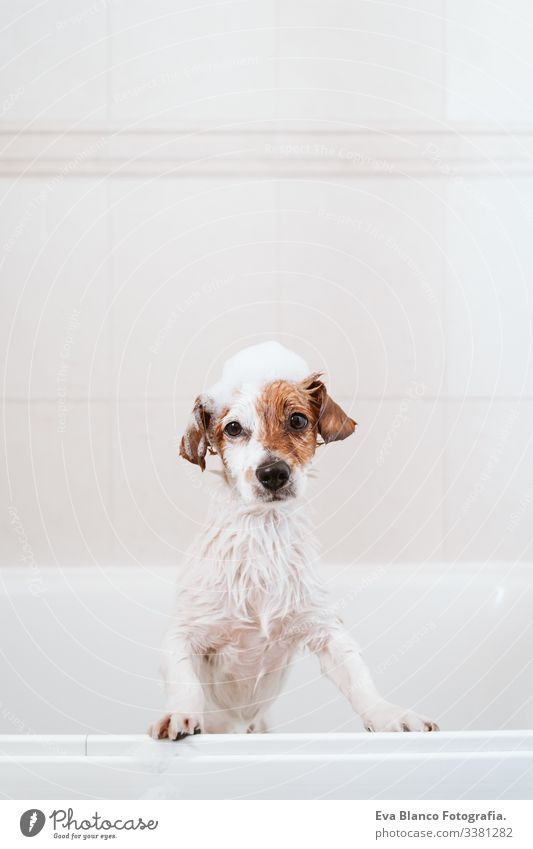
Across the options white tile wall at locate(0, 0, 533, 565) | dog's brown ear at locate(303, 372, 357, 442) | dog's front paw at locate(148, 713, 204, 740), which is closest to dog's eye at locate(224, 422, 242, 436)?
dog's brown ear at locate(303, 372, 357, 442)

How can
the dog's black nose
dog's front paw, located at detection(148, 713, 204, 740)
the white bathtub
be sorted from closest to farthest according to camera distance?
dog's front paw, located at detection(148, 713, 204, 740) → the dog's black nose → the white bathtub

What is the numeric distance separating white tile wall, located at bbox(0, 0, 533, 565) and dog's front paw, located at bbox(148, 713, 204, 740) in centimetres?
46

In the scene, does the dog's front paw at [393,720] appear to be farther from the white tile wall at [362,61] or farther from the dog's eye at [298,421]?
the white tile wall at [362,61]

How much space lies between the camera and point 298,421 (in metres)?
1.26

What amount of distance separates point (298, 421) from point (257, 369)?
145 mm

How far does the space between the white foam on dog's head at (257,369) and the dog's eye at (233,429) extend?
0.18 ft

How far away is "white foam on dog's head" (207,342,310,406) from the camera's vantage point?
1304 millimetres

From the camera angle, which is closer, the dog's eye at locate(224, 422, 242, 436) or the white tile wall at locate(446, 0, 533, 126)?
the dog's eye at locate(224, 422, 242, 436)

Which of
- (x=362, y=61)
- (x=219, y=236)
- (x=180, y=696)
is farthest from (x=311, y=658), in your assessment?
(x=362, y=61)

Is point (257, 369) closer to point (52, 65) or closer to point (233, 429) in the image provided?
point (233, 429)

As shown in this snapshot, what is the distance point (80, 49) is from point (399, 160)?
643 millimetres

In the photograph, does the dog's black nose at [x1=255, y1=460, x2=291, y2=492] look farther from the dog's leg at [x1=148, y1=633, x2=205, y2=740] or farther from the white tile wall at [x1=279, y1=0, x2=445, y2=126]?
the white tile wall at [x1=279, y1=0, x2=445, y2=126]

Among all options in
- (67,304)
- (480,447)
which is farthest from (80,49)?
(480,447)

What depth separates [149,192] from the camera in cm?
157
